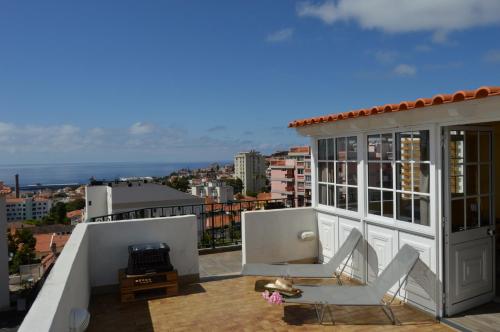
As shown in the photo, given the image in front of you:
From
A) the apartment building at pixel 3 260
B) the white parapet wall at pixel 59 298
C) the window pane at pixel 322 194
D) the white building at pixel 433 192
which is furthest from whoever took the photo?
the apartment building at pixel 3 260

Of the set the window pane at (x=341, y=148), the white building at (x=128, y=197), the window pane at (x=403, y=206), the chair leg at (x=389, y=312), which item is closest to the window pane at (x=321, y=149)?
the window pane at (x=341, y=148)

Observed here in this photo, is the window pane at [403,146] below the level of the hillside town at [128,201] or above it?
above

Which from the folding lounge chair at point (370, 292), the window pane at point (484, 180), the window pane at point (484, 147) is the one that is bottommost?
the folding lounge chair at point (370, 292)

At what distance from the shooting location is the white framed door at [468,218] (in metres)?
4.14

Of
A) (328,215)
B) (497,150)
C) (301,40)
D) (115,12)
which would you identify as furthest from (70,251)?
(301,40)

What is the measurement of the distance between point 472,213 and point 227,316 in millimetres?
3201

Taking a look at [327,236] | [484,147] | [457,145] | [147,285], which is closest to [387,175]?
[457,145]

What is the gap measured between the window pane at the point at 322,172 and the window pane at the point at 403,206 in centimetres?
163

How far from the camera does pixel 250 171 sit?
133 m

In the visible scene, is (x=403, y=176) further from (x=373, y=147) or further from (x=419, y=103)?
(x=419, y=103)

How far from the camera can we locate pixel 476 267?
4.38 m

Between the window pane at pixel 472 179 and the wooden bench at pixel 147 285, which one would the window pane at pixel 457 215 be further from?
the wooden bench at pixel 147 285

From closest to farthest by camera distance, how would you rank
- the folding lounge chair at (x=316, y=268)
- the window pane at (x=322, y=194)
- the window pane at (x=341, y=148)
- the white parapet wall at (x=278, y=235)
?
the folding lounge chair at (x=316, y=268) → the window pane at (x=341, y=148) → the white parapet wall at (x=278, y=235) → the window pane at (x=322, y=194)

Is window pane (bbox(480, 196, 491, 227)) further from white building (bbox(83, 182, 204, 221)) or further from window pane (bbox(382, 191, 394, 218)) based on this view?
white building (bbox(83, 182, 204, 221))
